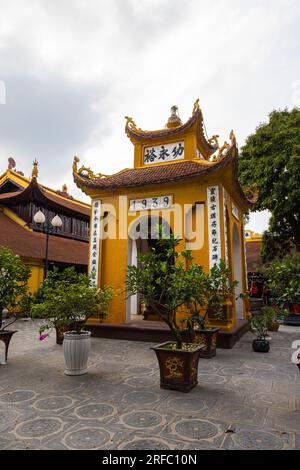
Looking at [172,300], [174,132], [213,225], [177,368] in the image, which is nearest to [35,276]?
[174,132]

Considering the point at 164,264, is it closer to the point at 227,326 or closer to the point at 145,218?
the point at 227,326

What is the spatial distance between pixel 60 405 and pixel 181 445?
1.74 metres

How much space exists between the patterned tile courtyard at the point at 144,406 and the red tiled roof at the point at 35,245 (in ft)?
29.6

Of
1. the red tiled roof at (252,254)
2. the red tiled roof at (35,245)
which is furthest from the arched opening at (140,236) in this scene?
the red tiled roof at (252,254)

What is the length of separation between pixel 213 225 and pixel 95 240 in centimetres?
355

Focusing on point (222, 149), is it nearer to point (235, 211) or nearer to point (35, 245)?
point (235, 211)

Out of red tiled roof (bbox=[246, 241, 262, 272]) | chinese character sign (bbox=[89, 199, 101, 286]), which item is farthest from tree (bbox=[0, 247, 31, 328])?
red tiled roof (bbox=[246, 241, 262, 272])

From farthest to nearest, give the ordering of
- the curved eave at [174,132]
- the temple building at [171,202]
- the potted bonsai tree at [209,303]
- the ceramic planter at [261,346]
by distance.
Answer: the curved eave at [174,132] → the temple building at [171,202] → the ceramic planter at [261,346] → the potted bonsai tree at [209,303]

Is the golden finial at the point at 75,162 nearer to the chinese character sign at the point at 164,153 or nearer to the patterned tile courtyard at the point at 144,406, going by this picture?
the chinese character sign at the point at 164,153

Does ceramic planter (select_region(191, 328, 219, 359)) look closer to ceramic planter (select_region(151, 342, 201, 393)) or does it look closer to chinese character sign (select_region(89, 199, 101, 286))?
ceramic planter (select_region(151, 342, 201, 393))

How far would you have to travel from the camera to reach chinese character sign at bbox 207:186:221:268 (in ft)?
25.5

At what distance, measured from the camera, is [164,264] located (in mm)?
4551

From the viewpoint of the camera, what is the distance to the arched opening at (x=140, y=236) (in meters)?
8.97

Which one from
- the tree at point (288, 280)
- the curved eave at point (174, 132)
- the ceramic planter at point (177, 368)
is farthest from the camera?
the curved eave at point (174, 132)
